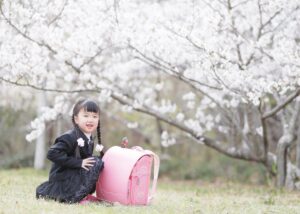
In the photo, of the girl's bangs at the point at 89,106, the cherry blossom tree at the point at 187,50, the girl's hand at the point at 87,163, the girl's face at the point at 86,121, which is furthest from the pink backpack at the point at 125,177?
the cherry blossom tree at the point at 187,50

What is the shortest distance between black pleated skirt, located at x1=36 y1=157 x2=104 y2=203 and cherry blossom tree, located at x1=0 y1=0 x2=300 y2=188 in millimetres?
2408

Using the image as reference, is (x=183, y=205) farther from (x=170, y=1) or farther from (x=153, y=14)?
(x=170, y=1)

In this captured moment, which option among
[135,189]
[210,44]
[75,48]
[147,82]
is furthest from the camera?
[147,82]

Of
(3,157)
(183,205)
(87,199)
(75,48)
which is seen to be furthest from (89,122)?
(3,157)

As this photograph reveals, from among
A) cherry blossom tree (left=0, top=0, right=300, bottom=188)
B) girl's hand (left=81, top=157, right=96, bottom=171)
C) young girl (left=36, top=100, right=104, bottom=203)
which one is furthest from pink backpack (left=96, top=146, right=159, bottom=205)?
cherry blossom tree (left=0, top=0, right=300, bottom=188)

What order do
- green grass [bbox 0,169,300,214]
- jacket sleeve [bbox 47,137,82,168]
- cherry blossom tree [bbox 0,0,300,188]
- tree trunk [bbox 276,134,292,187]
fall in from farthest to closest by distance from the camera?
tree trunk [bbox 276,134,292,187], cherry blossom tree [bbox 0,0,300,188], jacket sleeve [bbox 47,137,82,168], green grass [bbox 0,169,300,214]

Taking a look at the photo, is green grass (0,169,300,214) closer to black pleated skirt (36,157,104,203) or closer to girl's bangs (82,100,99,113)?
black pleated skirt (36,157,104,203)

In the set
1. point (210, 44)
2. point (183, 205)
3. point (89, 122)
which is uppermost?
point (210, 44)

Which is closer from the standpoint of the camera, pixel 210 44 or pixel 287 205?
pixel 287 205

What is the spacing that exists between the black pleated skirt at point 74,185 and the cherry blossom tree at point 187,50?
2408 millimetres

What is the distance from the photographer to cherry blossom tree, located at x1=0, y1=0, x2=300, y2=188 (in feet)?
25.3

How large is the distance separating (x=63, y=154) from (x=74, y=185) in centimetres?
33

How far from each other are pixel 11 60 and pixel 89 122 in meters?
2.57

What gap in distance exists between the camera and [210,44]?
25.5ft
